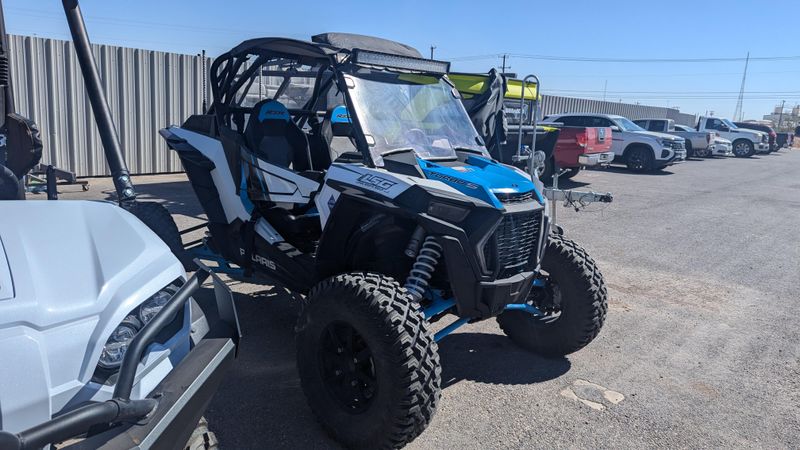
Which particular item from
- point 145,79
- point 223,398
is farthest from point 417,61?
point 145,79

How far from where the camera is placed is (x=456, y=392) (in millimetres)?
4113

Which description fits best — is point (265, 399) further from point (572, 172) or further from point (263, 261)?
point (572, 172)

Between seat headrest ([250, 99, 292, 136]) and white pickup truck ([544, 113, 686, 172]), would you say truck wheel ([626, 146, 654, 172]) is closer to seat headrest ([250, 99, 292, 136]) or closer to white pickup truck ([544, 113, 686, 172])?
white pickup truck ([544, 113, 686, 172])

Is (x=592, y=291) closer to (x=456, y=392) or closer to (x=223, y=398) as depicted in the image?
(x=456, y=392)

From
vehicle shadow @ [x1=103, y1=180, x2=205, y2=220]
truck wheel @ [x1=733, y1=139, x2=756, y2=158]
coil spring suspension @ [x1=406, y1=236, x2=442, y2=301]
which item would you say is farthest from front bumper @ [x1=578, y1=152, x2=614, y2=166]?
truck wheel @ [x1=733, y1=139, x2=756, y2=158]

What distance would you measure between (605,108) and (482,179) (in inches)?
1307

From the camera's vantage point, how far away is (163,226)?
567 centimetres

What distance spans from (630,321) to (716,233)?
201 inches

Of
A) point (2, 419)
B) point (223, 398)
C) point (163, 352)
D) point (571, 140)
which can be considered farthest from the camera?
point (571, 140)

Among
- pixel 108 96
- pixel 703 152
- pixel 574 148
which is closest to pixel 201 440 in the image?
pixel 108 96

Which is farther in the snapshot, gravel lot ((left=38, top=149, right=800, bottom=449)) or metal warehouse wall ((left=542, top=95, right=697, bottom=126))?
metal warehouse wall ((left=542, top=95, right=697, bottom=126))

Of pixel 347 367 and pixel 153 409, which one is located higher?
pixel 153 409

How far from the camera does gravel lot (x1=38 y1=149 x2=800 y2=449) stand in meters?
3.62

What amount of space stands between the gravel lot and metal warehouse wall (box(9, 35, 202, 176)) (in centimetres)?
775
